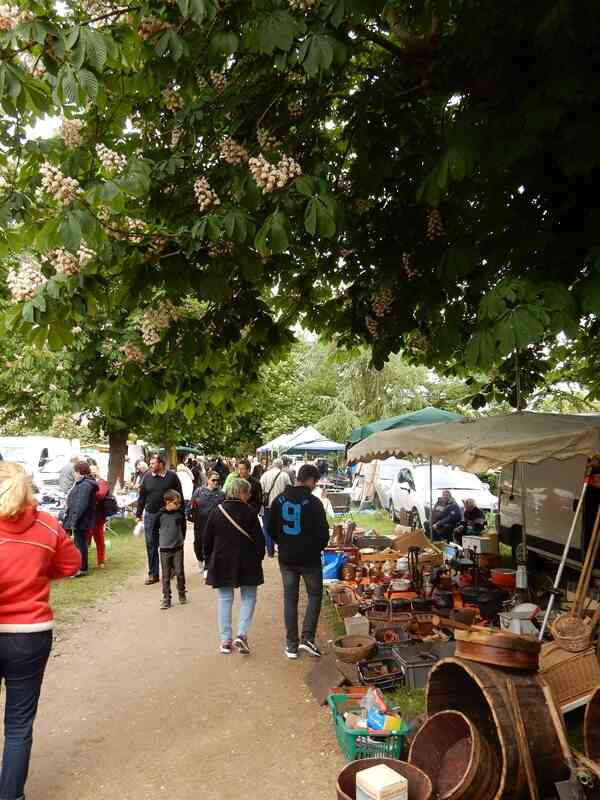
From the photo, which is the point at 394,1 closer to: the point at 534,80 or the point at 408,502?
the point at 534,80

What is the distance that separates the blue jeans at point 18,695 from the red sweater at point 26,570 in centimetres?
8

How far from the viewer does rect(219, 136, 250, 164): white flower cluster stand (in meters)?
4.89

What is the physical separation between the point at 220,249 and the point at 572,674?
13.7 feet

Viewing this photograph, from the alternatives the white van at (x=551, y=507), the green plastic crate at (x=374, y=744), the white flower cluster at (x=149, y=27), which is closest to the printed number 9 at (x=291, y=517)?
the green plastic crate at (x=374, y=744)

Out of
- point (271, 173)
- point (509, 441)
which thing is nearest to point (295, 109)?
point (271, 173)

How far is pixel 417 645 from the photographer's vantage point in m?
6.38

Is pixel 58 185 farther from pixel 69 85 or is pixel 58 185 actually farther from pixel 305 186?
pixel 305 186

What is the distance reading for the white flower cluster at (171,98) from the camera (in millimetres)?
5328

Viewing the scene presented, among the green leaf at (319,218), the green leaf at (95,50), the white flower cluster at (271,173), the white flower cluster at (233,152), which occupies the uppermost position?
the white flower cluster at (233,152)

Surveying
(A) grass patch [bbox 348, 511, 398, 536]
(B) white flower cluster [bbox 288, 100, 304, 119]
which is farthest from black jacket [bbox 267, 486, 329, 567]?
(A) grass patch [bbox 348, 511, 398, 536]

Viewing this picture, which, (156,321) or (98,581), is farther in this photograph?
(98,581)

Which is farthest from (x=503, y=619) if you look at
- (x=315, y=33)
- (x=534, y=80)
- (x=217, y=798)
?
(x=315, y=33)

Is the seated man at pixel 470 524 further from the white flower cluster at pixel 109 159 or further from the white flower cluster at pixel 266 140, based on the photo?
the white flower cluster at pixel 109 159

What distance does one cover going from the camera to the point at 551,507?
33.8 feet
